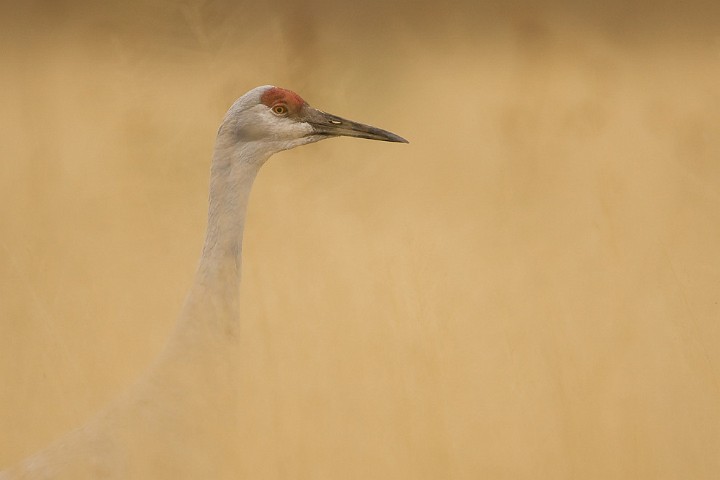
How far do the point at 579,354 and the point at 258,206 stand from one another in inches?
41.6

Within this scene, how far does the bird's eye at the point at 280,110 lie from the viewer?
5.51ft

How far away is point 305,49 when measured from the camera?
245 centimetres

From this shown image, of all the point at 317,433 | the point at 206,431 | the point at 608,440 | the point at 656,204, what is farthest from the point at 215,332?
the point at 656,204

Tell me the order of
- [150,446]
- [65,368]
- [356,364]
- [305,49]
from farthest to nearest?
[305,49] → [356,364] → [65,368] → [150,446]

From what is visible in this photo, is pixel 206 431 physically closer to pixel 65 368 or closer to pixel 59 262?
pixel 65 368

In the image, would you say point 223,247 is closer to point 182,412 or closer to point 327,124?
point 182,412

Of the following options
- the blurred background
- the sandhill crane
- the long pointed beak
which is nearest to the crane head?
the long pointed beak

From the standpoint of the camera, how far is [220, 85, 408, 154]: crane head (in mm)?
1637

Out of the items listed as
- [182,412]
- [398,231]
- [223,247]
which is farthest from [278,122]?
[398,231]

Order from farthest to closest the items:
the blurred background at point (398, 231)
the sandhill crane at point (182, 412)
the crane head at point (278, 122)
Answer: the blurred background at point (398, 231), the crane head at point (278, 122), the sandhill crane at point (182, 412)

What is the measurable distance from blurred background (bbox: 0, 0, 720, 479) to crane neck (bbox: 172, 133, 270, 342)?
647 millimetres

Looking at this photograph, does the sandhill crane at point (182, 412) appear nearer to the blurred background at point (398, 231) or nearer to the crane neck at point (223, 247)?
the crane neck at point (223, 247)

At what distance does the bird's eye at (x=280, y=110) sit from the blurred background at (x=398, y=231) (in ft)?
2.11

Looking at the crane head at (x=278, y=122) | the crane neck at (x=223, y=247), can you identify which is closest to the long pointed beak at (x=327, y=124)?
the crane head at (x=278, y=122)
